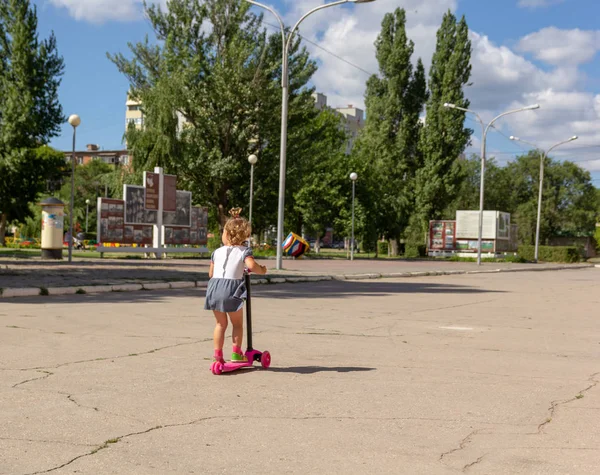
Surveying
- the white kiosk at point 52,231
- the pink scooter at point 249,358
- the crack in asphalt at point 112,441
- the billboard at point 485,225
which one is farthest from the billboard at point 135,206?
the crack in asphalt at point 112,441

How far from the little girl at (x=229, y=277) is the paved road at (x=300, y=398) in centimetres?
52

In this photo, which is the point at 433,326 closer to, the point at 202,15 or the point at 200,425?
the point at 200,425

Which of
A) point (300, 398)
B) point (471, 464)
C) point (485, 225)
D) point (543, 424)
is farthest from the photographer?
point (485, 225)

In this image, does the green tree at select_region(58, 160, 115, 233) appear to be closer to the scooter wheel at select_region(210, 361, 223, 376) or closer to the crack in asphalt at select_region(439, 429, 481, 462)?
the scooter wheel at select_region(210, 361, 223, 376)

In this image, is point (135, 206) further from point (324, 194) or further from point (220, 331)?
point (220, 331)

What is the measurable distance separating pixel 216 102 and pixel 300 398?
40113 mm

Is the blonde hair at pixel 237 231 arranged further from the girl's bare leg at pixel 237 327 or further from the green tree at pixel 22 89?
the green tree at pixel 22 89

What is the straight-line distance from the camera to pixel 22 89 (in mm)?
44875

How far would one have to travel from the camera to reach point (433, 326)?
36.0 ft

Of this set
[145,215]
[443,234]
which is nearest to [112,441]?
[145,215]

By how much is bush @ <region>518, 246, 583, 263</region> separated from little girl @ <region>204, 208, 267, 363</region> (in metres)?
50.9

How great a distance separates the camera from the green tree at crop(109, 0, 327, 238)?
1726 inches

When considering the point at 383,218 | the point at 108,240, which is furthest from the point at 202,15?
the point at 383,218

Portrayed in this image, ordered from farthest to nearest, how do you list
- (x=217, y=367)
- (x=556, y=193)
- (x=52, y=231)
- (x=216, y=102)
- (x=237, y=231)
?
(x=556, y=193) → (x=216, y=102) → (x=52, y=231) → (x=237, y=231) → (x=217, y=367)
